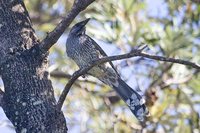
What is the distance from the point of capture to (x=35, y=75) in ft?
8.01

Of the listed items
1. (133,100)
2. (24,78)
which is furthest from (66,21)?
(133,100)

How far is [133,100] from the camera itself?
10.2 ft

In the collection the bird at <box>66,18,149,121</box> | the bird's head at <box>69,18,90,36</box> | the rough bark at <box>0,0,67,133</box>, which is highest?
the bird's head at <box>69,18,90,36</box>

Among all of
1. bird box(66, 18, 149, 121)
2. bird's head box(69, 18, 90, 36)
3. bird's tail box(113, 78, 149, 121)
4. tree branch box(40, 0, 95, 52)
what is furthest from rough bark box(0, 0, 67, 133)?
bird's head box(69, 18, 90, 36)

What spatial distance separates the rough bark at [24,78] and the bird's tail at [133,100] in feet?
1.81

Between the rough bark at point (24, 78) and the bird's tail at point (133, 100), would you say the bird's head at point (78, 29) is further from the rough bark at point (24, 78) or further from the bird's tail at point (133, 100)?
the rough bark at point (24, 78)

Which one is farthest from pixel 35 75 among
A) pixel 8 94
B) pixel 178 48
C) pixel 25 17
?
pixel 178 48

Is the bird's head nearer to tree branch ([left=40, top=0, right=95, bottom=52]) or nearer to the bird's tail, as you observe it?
the bird's tail

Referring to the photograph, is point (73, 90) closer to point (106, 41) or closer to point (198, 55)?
point (106, 41)

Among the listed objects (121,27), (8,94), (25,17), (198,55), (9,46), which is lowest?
(8,94)

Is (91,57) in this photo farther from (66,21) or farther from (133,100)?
(66,21)

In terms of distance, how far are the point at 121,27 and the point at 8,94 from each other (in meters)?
2.66

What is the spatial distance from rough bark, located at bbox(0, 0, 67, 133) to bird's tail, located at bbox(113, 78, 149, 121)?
0.55 meters

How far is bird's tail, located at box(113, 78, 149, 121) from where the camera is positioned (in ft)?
9.27
